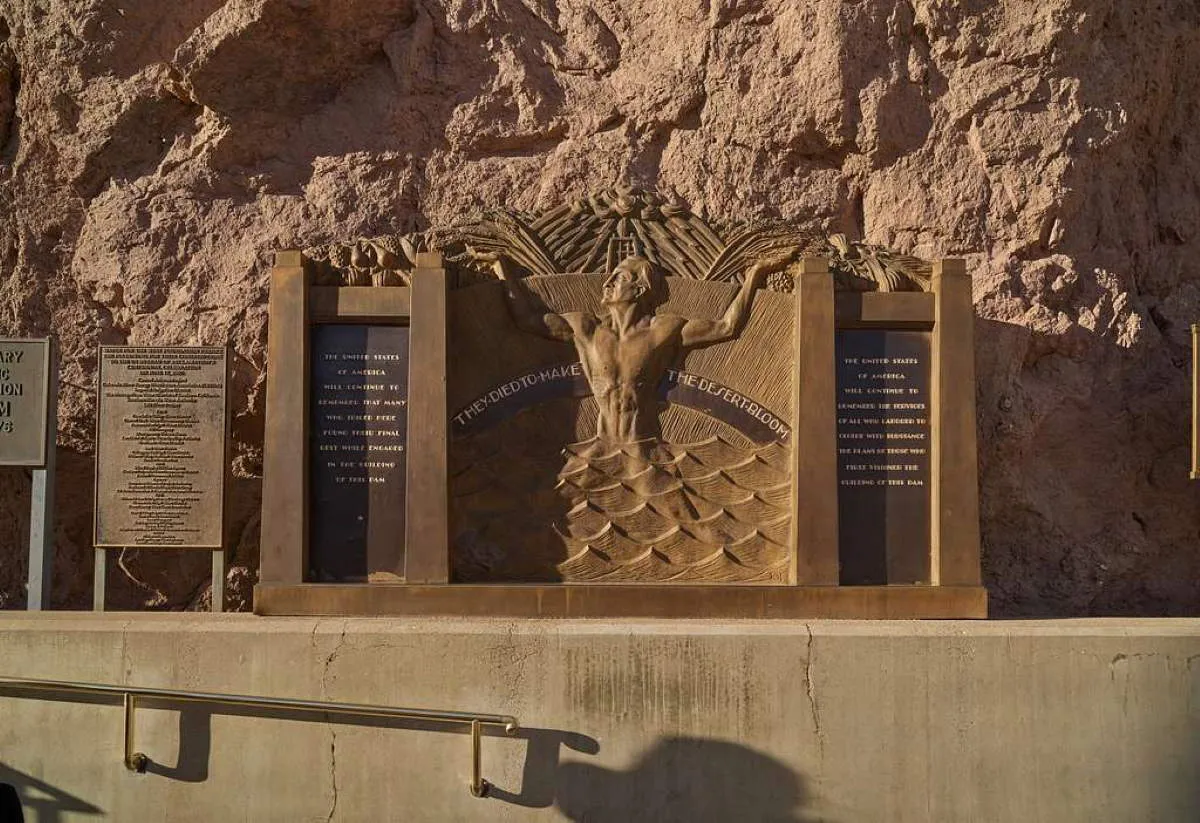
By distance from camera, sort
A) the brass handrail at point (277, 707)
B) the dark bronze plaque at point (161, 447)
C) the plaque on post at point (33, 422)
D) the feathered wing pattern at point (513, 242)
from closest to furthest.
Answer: the brass handrail at point (277, 707) < the feathered wing pattern at point (513, 242) < the dark bronze plaque at point (161, 447) < the plaque on post at point (33, 422)

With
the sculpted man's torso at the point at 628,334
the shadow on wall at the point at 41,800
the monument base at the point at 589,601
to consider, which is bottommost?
the shadow on wall at the point at 41,800

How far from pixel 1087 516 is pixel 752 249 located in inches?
113

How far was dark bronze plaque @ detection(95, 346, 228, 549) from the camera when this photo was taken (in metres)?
7.14

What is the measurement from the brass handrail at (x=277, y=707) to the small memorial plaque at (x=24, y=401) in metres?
1.80

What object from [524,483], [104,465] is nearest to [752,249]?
[524,483]

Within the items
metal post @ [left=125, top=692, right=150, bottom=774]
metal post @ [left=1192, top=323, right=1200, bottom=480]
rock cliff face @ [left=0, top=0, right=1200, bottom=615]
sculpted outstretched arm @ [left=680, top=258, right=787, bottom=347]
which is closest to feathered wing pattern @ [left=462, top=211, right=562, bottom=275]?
sculpted outstretched arm @ [left=680, top=258, right=787, bottom=347]

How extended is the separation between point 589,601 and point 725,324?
1.70m

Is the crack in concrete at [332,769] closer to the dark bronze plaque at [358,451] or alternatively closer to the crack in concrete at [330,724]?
the crack in concrete at [330,724]

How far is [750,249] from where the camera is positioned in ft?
23.1

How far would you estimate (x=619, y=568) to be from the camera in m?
6.68

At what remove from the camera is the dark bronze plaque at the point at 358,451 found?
6.65 metres

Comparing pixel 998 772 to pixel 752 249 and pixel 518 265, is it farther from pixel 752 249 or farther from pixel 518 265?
pixel 518 265

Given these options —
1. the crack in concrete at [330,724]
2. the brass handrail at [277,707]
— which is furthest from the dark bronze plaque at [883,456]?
the crack in concrete at [330,724]

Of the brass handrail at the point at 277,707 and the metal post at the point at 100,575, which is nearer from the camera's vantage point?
the brass handrail at the point at 277,707
